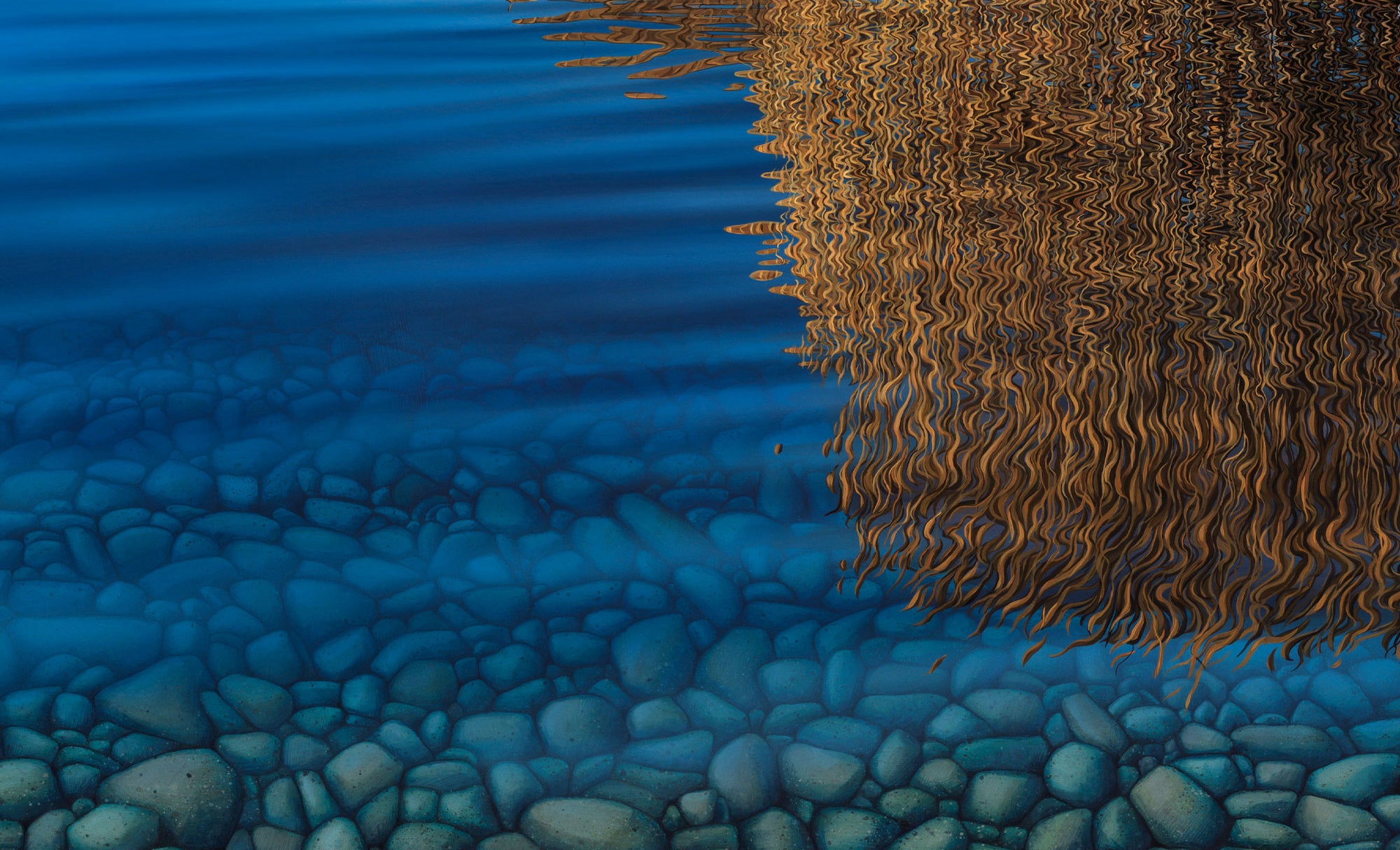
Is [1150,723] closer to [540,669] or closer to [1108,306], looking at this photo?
[540,669]

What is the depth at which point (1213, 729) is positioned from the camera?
0.73 m

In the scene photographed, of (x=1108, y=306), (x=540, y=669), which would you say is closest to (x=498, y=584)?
(x=540, y=669)

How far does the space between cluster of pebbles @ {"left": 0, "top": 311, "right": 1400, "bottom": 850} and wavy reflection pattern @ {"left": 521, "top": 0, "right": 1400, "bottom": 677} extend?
0.06 m

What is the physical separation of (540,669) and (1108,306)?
69 cm

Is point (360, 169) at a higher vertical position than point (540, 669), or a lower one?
higher

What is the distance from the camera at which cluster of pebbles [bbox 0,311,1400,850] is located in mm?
686

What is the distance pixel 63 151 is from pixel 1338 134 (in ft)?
5.57

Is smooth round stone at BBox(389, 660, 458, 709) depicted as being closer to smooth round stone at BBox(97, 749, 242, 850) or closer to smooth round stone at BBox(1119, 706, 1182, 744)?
smooth round stone at BBox(97, 749, 242, 850)

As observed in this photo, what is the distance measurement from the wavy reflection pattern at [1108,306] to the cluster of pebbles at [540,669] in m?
0.06

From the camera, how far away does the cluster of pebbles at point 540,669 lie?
69 cm

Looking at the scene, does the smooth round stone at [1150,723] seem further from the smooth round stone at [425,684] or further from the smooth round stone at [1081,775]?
the smooth round stone at [425,684]

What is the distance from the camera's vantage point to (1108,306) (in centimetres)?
116

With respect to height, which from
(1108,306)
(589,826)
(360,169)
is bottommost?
(589,826)

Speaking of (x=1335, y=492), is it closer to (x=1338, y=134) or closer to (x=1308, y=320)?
(x=1308, y=320)
